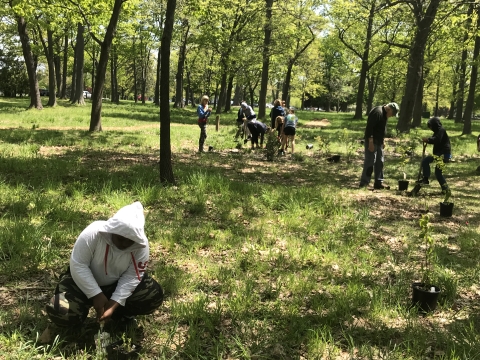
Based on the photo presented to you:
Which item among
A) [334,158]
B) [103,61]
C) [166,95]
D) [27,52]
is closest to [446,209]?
[166,95]

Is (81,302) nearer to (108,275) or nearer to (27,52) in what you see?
(108,275)

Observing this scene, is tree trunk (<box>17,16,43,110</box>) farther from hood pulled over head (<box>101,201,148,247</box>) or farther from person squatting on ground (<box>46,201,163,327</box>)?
hood pulled over head (<box>101,201,148,247</box>)

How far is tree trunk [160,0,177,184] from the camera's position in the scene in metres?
6.71

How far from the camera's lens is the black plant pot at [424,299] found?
356 centimetres

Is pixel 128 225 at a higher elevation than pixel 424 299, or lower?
higher

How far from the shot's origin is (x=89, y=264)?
9.83 ft

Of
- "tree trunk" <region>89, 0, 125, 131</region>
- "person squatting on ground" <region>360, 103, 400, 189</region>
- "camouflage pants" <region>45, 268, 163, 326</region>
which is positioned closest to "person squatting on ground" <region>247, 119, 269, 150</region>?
"tree trunk" <region>89, 0, 125, 131</region>

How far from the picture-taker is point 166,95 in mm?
6793

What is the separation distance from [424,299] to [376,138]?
5.02 metres

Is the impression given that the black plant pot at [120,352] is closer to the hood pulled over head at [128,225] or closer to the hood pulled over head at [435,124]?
the hood pulled over head at [128,225]

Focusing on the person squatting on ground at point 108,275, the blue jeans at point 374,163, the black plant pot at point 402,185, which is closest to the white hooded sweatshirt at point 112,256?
the person squatting on ground at point 108,275

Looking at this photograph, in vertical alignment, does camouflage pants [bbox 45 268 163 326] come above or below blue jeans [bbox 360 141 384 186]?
below

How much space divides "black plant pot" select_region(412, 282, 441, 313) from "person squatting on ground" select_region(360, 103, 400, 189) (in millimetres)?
4742

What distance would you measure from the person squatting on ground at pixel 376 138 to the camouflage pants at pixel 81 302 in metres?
6.04
